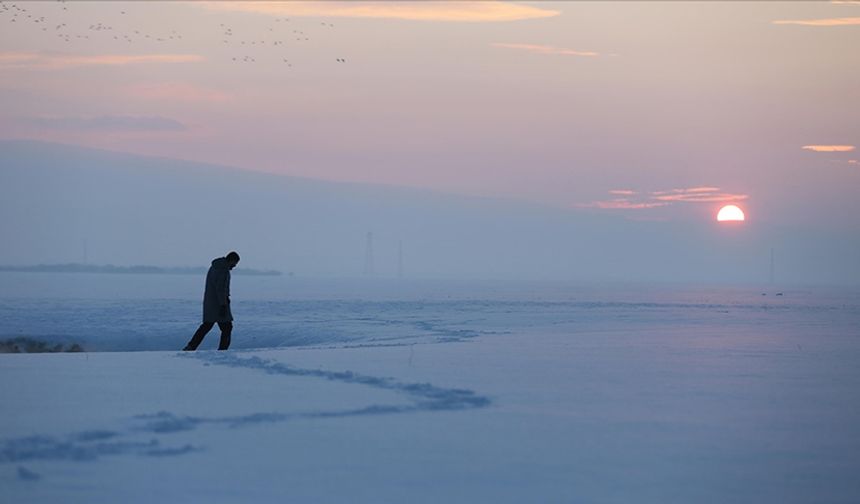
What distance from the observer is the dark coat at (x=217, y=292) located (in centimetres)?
1553

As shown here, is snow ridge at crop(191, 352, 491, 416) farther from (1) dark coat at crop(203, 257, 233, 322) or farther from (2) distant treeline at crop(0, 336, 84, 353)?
(2) distant treeline at crop(0, 336, 84, 353)

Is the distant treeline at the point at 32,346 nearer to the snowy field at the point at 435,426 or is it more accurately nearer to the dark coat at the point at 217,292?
the dark coat at the point at 217,292

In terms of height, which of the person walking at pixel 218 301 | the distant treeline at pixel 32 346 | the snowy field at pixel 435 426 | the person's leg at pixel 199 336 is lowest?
the distant treeline at pixel 32 346

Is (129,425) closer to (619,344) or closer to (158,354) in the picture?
(158,354)

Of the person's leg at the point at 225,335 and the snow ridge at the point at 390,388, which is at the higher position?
the person's leg at the point at 225,335

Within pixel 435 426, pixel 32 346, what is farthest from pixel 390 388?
pixel 32 346

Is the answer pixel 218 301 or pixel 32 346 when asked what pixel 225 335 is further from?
pixel 32 346

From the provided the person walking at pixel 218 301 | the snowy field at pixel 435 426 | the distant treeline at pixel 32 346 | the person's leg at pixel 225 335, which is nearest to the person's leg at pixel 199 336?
the person walking at pixel 218 301

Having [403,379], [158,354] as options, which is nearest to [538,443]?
[403,379]

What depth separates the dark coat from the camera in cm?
1553

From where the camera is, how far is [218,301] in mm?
15617

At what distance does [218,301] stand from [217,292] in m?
0.14

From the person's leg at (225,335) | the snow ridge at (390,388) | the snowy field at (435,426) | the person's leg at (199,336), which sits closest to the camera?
the snowy field at (435,426)

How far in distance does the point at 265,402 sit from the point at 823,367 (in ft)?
22.4
